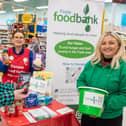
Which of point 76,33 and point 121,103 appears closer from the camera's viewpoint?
point 121,103

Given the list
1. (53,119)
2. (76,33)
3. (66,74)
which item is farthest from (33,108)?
→ (76,33)

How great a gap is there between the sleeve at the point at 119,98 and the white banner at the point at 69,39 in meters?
1.16

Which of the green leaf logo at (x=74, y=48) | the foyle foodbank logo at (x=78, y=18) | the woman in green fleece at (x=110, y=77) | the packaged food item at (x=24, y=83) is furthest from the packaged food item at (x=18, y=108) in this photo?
the foyle foodbank logo at (x=78, y=18)

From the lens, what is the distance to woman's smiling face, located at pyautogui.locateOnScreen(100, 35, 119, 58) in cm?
178

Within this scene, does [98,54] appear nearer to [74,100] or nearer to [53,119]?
[53,119]

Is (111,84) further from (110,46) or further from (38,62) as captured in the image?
(38,62)

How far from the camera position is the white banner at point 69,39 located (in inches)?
104

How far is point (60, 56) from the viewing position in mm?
2732

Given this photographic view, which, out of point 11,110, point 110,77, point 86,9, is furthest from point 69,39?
point 11,110

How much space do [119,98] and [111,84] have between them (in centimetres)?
15

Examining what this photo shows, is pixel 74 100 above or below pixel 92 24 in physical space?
below

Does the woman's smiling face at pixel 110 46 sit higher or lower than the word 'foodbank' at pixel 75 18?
lower

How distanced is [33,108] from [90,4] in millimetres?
1690

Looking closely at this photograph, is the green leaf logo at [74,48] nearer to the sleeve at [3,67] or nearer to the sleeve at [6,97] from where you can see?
the sleeve at [3,67]
